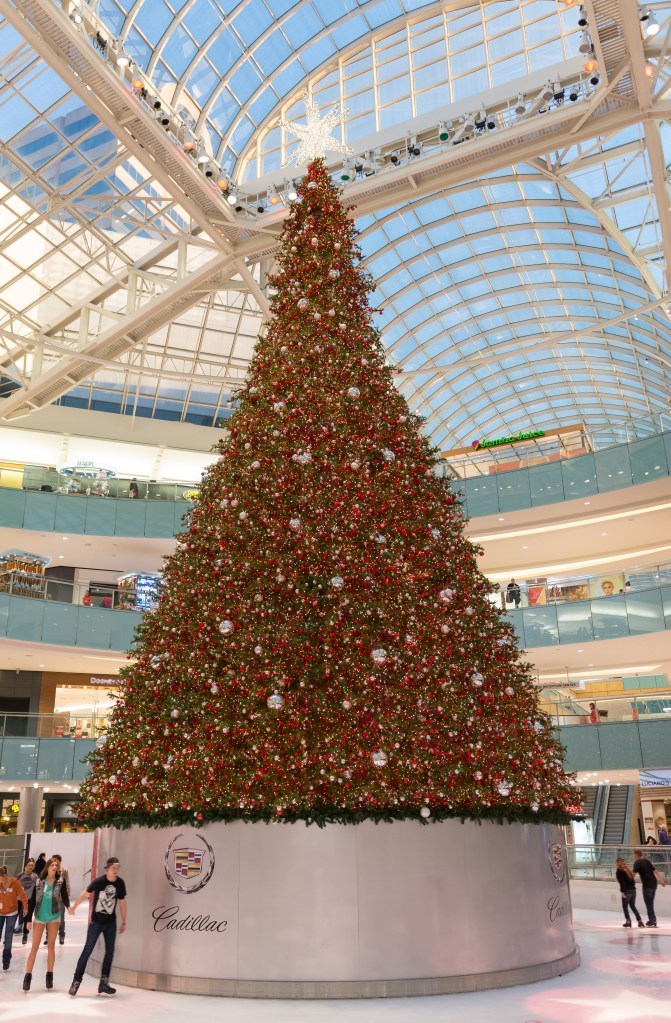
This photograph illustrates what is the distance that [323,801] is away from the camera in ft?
30.3

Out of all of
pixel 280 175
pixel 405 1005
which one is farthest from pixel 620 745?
pixel 280 175

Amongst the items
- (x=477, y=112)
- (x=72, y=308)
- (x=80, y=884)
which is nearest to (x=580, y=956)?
(x=80, y=884)

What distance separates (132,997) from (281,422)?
6.47 m

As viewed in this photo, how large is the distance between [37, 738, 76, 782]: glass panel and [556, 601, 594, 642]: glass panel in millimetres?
16016

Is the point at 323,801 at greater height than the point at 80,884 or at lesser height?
greater

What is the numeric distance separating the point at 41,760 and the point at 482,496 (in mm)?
17965

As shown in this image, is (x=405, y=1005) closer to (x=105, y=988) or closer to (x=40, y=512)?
(x=105, y=988)

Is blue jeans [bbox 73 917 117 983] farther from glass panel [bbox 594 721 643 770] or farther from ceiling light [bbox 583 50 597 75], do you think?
ceiling light [bbox 583 50 597 75]

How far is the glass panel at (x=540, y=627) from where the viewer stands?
29453 millimetres

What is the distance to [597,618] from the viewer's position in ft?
93.6

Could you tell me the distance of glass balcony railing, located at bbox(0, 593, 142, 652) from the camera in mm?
28109

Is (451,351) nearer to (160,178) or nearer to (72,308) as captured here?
(72,308)

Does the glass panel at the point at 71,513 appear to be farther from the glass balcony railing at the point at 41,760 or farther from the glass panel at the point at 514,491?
the glass panel at the point at 514,491

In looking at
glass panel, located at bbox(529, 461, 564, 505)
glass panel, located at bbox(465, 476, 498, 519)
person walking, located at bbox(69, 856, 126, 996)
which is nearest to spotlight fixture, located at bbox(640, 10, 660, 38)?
glass panel, located at bbox(529, 461, 564, 505)
